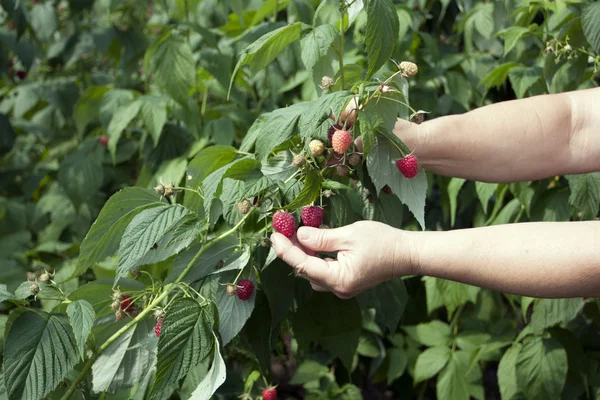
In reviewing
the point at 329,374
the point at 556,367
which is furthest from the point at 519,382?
the point at 329,374

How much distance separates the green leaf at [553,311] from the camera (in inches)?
62.4

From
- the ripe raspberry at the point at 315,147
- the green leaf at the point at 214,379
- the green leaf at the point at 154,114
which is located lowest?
the green leaf at the point at 214,379

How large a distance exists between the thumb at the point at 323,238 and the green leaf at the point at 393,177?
97 millimetres

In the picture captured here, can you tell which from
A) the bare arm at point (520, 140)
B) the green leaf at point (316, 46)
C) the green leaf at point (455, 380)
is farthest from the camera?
the green leaf at point (455, 380)

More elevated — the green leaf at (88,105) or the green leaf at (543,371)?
the green leaf at (88,105)

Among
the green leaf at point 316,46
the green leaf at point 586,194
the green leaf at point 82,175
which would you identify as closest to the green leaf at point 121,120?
the green leaf at point 82,175

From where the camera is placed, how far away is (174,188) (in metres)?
1.11

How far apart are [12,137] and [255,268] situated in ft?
5.40

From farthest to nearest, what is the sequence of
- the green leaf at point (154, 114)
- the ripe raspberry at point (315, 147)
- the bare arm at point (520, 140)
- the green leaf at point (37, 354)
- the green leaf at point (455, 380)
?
1. the green leaf at point (455, 380)
2. the green leaf at point (154, 114)
3. the bare arm at point (520, 140)
4. the ripe raspberry at point (315, 147)
5. the green leaf at point (37, 354)

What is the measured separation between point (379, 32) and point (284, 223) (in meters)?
0.32

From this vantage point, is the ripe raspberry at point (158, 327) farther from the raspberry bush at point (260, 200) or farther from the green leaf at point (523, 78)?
the green leaf at point (523, 78)

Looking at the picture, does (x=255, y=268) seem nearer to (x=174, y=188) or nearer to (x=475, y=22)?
(x=174, y=188)

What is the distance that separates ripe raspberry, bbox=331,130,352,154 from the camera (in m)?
1.00

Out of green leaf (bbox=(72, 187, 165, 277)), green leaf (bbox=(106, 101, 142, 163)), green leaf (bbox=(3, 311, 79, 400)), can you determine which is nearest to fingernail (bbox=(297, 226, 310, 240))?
green leaf (bbox=(72, 187, 165, 277))
